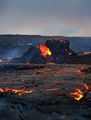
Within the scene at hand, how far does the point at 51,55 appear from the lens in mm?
23172

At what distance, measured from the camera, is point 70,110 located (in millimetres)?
4176

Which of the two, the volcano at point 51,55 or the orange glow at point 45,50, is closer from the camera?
the volcano at point 51,55

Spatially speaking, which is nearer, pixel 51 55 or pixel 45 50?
pixel 51 55

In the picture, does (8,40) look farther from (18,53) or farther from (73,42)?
(73,42)

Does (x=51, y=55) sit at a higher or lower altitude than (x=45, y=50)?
lower

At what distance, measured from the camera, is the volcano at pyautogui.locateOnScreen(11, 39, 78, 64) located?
74.5ft

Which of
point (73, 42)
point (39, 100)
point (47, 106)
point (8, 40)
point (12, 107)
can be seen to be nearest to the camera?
point (12, 107)

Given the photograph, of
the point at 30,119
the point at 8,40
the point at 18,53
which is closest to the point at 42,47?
the point at 18,53

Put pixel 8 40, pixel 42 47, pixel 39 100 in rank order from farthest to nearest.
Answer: pixel 8 40 → pixel 42 47 → pixel 39 100

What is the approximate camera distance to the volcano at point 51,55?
74.5ft

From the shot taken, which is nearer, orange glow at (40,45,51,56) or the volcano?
the volcano

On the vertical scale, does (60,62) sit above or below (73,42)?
below

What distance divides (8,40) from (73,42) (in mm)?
26921

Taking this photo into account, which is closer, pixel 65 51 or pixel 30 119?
pixel 30 119
